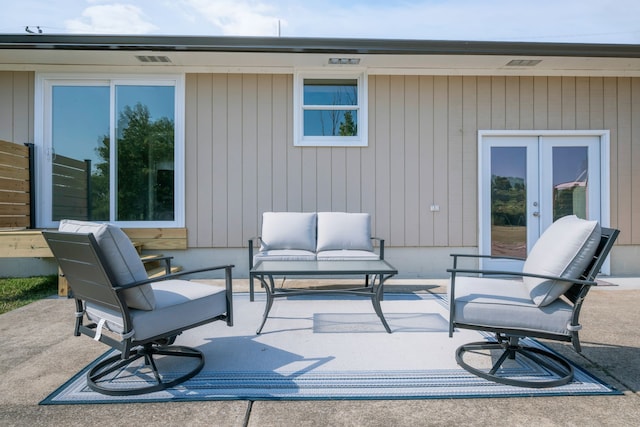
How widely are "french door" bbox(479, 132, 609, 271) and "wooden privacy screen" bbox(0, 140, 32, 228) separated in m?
6.33

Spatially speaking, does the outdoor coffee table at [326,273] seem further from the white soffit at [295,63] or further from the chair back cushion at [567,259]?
the white soffit at [295,63]

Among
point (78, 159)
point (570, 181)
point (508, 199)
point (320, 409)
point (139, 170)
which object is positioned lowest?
point (320, 409)

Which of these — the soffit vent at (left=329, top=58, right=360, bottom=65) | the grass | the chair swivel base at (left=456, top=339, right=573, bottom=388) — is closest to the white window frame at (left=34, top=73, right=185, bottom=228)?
the grass

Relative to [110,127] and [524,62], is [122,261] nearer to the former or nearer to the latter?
[110,127]

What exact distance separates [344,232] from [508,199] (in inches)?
104

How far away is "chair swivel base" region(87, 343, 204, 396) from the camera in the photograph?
206 centimetres

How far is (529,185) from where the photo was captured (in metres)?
5.50

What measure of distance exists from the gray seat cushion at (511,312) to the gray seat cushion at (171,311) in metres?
1.52

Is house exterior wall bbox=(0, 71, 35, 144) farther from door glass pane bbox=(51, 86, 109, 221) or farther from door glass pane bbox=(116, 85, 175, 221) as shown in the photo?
door glass pane bbox=(116, 85, 175, 221)

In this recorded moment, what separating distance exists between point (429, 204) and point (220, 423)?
4352 mm

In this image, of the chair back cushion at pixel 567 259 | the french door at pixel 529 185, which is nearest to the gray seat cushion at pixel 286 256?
the chair back cushion at pixel 567 259

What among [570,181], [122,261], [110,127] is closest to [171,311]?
[122,261]

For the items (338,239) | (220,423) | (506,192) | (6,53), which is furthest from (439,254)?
(6,53)

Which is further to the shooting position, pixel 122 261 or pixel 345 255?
pixel 345 255
